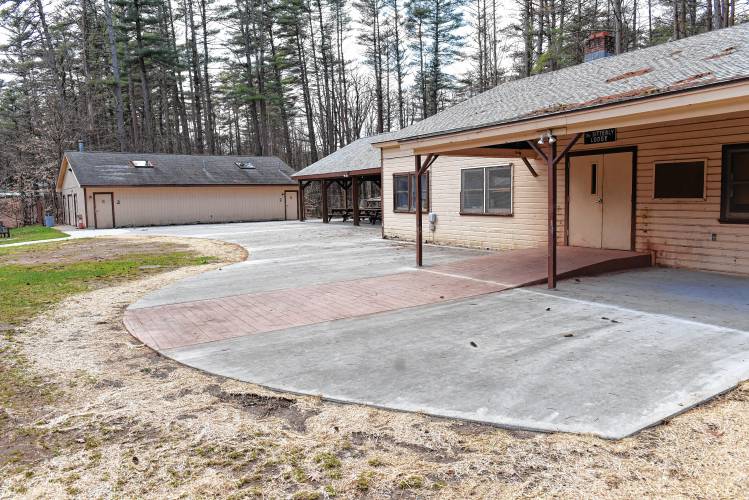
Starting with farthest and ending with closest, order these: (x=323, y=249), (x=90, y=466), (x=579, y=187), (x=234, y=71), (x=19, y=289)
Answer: (x=234, y=71), (x=323, y=249), (x=579, y=187), (x=19, y=289), (x=90, y=466)

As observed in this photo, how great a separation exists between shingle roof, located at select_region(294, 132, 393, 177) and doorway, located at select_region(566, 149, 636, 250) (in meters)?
9.91

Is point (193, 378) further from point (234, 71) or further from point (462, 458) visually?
point (234, 71)

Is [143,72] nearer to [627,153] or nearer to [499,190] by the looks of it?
[499,190]

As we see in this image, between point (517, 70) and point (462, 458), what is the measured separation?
29904mm

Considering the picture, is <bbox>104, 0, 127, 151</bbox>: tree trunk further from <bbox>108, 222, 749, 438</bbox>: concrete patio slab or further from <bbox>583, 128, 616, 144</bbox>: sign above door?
<bbox>583, 128, 616, 144</bbox>: sign above door

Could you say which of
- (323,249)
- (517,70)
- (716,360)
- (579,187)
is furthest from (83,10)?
(716,360)

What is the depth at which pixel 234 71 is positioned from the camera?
36688 mm

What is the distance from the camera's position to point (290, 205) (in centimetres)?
3259

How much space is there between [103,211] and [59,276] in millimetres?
18542

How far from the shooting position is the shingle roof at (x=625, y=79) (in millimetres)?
6109

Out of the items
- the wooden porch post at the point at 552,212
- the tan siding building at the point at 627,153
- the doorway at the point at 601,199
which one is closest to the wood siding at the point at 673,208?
the tan siding building at the point at 627,153

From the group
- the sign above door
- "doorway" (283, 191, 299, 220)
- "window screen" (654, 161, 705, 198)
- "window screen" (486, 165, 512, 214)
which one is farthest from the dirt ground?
"doorway" (283, 191, 299, 220)

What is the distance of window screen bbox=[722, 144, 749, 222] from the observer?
759 cm

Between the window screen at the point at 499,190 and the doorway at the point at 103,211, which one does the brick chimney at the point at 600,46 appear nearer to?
the window screen at the point at 499,190
